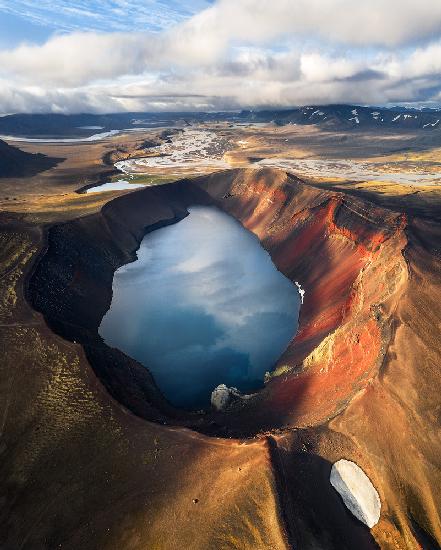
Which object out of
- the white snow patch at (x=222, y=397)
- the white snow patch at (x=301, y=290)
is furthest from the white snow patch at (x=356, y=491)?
the white snow patch at (x=301, y=290)

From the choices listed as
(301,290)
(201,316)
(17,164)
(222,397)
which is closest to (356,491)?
(222,397)

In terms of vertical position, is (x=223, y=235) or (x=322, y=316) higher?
(x=322, y=316)

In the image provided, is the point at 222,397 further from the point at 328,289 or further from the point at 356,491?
the point at 328,289

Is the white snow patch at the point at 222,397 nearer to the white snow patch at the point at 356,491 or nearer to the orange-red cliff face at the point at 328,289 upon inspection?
the orange-red cliff face at the point at 328,289

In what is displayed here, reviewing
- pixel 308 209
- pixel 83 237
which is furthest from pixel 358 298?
pixel 83 237

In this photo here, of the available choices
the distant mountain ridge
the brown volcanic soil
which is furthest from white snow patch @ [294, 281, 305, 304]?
the distant mountain ridge

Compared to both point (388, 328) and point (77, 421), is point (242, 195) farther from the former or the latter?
point (77, 421)
